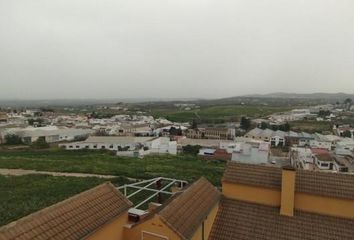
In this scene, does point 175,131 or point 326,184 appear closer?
point 326,184

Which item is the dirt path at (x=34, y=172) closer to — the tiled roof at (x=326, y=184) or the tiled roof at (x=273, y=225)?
the tiled roof at (x=273, y=225)

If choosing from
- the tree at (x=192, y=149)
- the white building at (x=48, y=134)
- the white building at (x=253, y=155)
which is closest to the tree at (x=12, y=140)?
the white building at (x=48, y=134)

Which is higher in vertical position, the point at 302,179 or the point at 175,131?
the point at 302,179

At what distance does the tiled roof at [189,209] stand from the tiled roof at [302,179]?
915 mm

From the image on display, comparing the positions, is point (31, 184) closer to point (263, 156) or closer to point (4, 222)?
point (4, 222)

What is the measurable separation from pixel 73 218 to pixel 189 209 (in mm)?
2626

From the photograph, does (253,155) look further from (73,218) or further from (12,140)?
(12,140)

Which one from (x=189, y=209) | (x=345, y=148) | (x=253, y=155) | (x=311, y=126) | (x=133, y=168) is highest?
(x=189, y=209)

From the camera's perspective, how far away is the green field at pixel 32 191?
54.3 feet

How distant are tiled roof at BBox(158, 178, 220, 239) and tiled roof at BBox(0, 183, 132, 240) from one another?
1.18 m

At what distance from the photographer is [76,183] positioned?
75.5 feet

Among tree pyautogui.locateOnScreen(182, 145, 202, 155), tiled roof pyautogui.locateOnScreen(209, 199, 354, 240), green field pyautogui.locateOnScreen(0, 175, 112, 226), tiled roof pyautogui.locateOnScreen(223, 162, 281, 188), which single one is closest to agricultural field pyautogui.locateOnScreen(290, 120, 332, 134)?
tree pyautogui.locateOnScreen(182, 145, 202, 155)

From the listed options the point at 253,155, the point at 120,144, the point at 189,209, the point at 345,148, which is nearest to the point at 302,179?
the point at 189,209

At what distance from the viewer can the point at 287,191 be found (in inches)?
308
